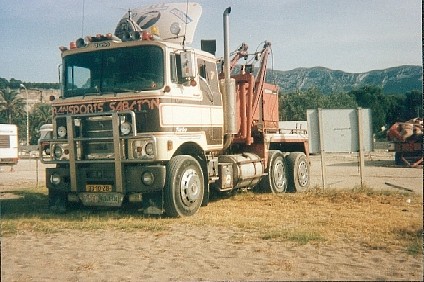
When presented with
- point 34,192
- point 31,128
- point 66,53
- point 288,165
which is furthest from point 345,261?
point 31,128

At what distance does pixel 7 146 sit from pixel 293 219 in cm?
2947

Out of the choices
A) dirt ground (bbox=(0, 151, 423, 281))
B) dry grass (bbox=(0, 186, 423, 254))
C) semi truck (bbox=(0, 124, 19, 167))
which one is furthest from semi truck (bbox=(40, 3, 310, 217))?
semi truck (bbox=(0, 124, 19, 167))

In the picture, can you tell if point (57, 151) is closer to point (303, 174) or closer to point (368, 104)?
point (303, 174)

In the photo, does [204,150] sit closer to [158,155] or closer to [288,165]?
[158,155]

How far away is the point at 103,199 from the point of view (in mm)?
8578

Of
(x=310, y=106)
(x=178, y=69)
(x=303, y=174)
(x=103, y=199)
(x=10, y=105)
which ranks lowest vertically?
(x=303, y=174)

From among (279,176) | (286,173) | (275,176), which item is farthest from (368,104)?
(275,176)

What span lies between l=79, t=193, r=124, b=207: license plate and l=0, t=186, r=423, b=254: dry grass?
31 centimetres

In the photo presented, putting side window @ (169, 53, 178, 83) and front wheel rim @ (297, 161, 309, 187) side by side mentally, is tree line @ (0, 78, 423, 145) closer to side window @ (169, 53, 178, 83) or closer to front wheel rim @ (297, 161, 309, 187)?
front wheel rim @ (297, 161, 309, 187)

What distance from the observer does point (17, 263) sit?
580cm

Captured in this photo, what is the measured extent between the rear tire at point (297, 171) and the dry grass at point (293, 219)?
1.96m

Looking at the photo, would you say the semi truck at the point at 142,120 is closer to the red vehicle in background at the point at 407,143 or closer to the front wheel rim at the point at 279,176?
the front wheel rim at the point at 279,176

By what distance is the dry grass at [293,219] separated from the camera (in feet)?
21.9

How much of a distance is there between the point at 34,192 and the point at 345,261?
11241 millimetres
